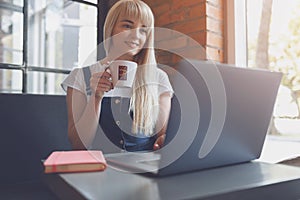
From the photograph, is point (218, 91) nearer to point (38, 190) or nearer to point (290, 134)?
point (38, 190)

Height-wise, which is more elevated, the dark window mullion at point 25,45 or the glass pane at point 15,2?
the glass pane at point 15,2

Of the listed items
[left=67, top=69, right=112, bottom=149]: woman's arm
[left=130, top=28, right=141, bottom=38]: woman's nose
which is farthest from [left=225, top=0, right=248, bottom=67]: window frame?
[left=67, top=69, right=112, bottom=149]: woman's arm

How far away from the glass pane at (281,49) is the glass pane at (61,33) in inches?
40.3

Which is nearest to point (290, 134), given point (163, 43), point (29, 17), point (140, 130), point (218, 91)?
point (140, 130)

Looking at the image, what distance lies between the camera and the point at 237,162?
0.69 m

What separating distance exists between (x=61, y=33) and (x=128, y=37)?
96 centimetres

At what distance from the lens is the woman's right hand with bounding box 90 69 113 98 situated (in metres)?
0.84

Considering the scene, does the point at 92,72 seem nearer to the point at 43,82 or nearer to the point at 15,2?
the point at 43,82

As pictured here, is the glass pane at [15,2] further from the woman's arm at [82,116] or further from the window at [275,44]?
the window at [275,44]

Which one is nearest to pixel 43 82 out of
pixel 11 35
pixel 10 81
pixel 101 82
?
pixel 10 81

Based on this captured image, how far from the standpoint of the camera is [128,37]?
1.07m

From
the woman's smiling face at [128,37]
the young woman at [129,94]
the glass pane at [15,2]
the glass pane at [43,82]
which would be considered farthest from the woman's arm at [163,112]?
the glass pane at [15,2]

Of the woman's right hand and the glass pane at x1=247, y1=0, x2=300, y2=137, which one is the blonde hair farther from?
the glass pane at x1=247, y1=0, x2=300, y2=137

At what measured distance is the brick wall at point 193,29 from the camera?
1.49m
